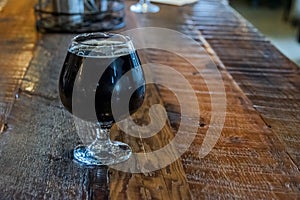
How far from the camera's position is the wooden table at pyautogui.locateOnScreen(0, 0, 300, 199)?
606 mm

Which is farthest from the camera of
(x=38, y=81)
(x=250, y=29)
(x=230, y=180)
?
(x=250, y=29)

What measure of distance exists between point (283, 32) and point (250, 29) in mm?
3061

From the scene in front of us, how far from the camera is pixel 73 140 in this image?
73 centimetres

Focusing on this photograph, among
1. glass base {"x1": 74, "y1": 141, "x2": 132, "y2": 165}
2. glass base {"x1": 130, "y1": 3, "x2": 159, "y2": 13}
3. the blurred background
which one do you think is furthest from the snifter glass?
A: the blurred background

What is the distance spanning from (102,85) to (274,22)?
172 inches

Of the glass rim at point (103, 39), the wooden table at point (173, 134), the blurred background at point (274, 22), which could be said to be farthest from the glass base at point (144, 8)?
the blurred background at point (274, 22)

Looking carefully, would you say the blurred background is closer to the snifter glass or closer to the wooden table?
the wooden table

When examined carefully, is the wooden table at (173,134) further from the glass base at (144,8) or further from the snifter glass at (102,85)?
the glass base at (144,8)

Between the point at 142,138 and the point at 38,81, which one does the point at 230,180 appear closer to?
the point at 142,138

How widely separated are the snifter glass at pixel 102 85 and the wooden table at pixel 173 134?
0.04 m

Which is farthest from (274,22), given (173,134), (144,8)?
(173,134)

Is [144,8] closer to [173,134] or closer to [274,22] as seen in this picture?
[173,134]

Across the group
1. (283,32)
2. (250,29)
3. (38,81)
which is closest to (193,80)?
(38,81)

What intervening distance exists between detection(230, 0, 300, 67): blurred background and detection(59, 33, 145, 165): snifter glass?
2938 millimetres
